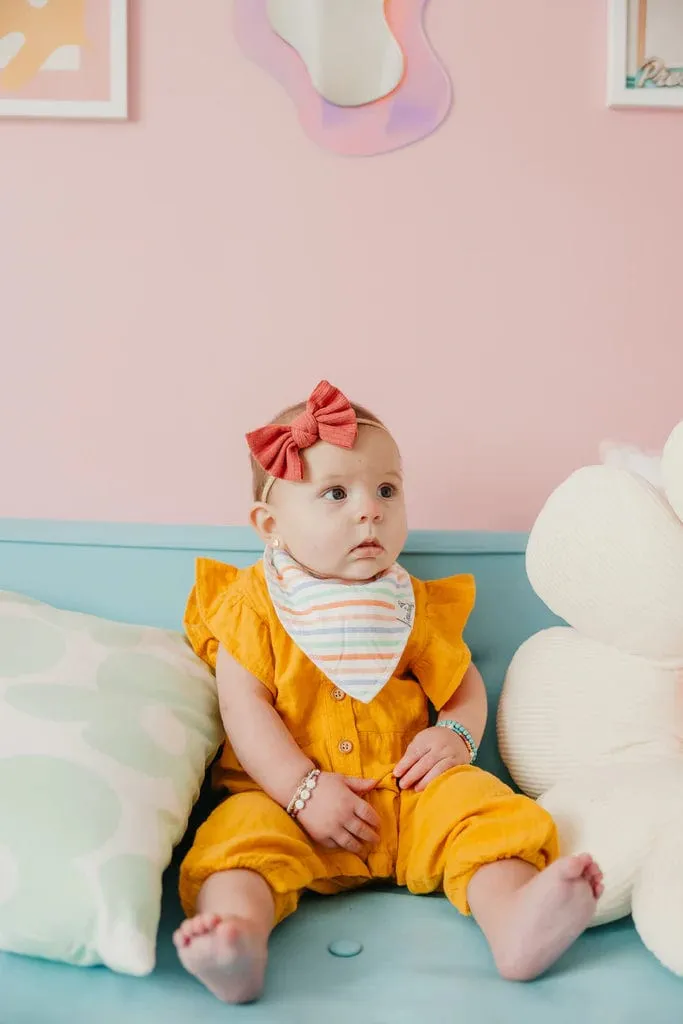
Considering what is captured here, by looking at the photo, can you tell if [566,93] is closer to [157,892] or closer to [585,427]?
[585,427]

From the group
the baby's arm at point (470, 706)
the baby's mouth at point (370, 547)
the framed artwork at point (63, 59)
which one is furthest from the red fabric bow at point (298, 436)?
the framed artwork at point (63, 59)

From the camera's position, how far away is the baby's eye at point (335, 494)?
119cm

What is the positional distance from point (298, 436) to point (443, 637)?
327 mm

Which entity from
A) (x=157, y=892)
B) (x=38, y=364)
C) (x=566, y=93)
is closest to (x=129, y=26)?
(x=38, y=364)

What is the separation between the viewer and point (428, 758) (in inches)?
44.9

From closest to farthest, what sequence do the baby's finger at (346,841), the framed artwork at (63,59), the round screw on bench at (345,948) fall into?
1. the round screw on bench at (345,948)
2. the baby's finger at (346,841)
3. the framed artwork at (63,59)

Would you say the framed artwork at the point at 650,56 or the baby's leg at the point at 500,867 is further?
the framed artwork at the point at 650,56

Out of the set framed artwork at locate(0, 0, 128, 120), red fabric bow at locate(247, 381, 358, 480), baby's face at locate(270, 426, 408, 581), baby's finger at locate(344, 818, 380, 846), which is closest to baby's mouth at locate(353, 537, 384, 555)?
baby's face at locate(270, 426, 408, 581)

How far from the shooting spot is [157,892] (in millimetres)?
905

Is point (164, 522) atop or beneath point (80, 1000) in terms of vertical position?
atop

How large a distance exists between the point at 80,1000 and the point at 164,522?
2.63ft

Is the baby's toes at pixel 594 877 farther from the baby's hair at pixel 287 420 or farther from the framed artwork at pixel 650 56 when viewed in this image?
the framed artwork at pixel 650 56

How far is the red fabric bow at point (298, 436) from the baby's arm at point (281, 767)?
9.5 inches

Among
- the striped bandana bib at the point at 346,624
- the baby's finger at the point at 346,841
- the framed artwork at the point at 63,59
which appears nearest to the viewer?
the baby's finger at the point at 346,841
